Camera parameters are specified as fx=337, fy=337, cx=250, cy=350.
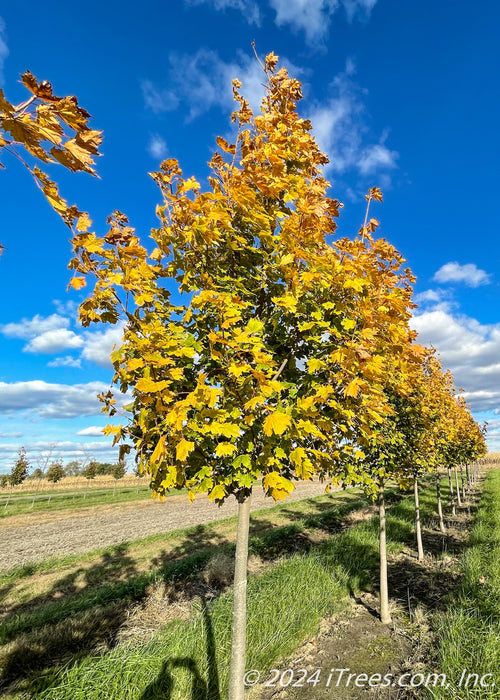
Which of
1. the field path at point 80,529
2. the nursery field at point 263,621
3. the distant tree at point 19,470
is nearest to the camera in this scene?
the nursery field at point 263,621

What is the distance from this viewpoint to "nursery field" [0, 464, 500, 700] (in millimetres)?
3855

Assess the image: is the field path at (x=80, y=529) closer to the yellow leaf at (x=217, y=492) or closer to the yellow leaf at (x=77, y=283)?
the yellow leaf at (x=217, y=492)

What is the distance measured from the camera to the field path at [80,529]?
1422cm

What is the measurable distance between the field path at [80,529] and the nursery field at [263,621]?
3000 mm

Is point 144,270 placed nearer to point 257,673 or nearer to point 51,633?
point 257,673

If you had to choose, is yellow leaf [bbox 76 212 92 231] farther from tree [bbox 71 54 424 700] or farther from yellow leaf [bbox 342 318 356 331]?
yellow leaf [bbox 342 318 356 331]

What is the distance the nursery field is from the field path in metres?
3.00

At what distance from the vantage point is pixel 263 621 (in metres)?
4.98

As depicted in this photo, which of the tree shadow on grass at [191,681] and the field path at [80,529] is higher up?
the tree shadow on grass at [191,681]

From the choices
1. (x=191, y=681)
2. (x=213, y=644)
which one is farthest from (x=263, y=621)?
(x=191, y=681)

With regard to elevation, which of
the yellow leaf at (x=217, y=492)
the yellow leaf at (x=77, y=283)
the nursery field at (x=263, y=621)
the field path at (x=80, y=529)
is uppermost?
the yellow leaf at (x=77, y=283)

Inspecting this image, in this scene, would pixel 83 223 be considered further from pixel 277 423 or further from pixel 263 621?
pixel 263 621

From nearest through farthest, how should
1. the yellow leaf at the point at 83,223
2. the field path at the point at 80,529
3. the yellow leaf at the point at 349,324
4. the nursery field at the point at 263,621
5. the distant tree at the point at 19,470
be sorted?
1. the yellow leaf at the point at 83,223
2. the yellow leaf at the point at 349,324
3. the nursery field at the point at 263,621
4. the field path at the point at 80,529
5. the distant tree at the point at 19,470

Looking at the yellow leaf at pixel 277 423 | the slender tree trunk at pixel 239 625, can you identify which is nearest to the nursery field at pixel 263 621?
the slender tree trunk at pixel 239 625
